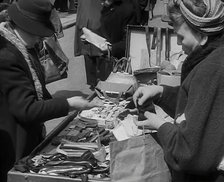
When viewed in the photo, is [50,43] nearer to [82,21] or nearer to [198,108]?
[82,21]

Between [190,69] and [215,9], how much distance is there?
289mm

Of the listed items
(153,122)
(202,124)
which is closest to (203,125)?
(202,124)

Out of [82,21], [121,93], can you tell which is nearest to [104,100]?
[121,93]

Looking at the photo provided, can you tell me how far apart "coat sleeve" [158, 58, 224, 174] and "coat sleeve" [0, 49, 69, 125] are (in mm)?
1091

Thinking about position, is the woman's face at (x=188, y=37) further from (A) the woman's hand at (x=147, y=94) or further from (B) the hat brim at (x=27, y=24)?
(B) the hat brim at (x=27, y=24)

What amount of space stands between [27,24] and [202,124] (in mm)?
1392

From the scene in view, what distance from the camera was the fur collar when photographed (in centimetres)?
287

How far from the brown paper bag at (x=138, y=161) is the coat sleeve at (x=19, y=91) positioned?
2.22 ft

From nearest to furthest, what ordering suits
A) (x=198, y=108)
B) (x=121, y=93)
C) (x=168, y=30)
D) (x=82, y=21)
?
(x=198, y=108)
(x=121, y=93)
(x=168, y=30)
(x=82, y=21)

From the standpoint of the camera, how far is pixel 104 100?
3.79m

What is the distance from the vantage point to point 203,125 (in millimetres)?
1904

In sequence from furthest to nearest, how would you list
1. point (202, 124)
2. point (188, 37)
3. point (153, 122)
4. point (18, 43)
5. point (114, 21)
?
point (114, 21) < point (18, 43) < point (153, 122) < point (188, 37) < point (202, 124)

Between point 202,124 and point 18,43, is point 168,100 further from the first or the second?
point 18,43

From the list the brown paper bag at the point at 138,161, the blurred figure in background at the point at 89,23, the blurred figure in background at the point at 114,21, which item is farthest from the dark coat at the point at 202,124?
the blurred figure in background at the point at 89,23
